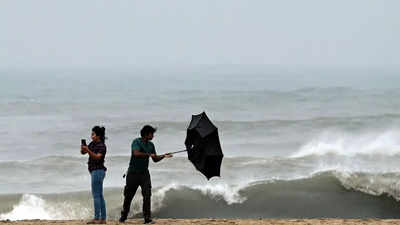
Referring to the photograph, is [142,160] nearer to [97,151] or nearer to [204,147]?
[97,151]

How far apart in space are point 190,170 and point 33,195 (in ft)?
16.8

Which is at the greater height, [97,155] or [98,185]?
[97,155]

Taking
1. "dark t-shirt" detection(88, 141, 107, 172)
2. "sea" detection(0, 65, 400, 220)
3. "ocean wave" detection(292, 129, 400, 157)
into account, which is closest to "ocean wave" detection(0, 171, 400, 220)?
"sea" detection(0, 65, 400, 220)

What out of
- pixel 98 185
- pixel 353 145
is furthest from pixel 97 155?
pixel 353 145

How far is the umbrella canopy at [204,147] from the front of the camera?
9.47 m

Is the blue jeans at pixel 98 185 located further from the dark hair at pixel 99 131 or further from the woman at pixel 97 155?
the dark hair at pixel 99 131

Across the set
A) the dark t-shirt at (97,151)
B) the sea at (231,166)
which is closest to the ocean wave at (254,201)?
the sea at (231,166)

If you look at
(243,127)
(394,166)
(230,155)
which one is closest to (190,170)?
(230,155)

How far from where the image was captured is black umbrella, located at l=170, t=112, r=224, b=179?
31.1ft

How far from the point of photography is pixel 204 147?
949 cm

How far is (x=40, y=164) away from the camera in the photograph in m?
22.8

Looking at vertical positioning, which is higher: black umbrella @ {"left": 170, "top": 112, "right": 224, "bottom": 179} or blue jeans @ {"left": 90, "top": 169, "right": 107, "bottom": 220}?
black umbrella @ {"left": 170, "top": 112, "right": 224, "bottom": 179}

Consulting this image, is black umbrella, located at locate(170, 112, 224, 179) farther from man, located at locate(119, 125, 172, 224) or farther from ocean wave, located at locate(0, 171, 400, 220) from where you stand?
ocean wave, located at locate(0, 171, 400, 220)

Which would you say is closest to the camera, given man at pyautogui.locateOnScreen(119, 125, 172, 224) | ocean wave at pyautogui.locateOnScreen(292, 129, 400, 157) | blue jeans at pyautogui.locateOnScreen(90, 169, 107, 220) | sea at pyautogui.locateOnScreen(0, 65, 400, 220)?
man at pyautogui.locateOnScreen(119, 125, 172, 224)
